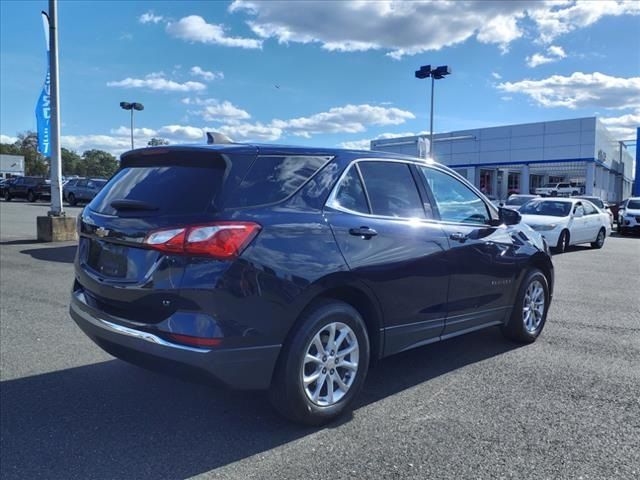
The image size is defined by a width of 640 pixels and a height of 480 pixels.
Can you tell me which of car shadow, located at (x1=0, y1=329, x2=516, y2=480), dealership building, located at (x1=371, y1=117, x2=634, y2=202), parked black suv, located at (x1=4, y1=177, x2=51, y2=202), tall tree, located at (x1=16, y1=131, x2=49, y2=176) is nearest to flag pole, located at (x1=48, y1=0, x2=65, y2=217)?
car shadow, located at (x1=0, y1=329, x2=516, y2=480)

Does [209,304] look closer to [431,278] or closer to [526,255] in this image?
[431,278]

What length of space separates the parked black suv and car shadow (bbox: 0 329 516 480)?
126ft

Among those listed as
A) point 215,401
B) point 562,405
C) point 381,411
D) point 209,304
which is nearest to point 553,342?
point 562,405

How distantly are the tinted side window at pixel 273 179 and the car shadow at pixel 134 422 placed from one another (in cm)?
147

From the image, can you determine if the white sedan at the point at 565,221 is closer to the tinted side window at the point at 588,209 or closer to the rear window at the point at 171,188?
the tinted side window at the point at 588,209

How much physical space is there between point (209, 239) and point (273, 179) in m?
0.62

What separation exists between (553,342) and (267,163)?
378cm

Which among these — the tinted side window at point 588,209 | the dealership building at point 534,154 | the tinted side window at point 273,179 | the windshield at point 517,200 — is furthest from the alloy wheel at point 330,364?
the dealership building at point 534,154

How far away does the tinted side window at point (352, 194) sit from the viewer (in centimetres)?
374

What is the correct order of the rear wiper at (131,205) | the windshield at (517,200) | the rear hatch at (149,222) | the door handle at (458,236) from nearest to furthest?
the rear hatch at (149,222) → the rear wiper at (131,205) → the door handle at (458,236) → the windshield at (517,200)

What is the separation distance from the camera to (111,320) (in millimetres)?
3416

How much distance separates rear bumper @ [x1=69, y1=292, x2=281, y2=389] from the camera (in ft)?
9.98

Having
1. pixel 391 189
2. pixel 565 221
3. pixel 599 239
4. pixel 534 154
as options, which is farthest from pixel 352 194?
pixel 534 154

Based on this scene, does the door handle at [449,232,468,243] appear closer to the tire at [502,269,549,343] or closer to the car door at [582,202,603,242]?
the tire at [502,269,549,343]
